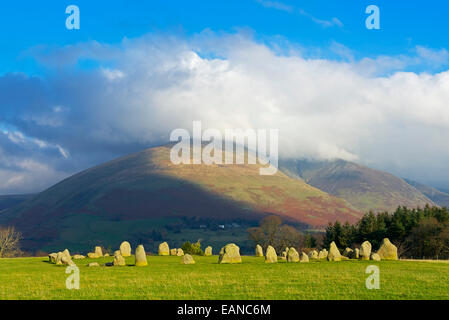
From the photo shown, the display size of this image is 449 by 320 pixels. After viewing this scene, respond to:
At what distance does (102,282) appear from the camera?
1193 inches

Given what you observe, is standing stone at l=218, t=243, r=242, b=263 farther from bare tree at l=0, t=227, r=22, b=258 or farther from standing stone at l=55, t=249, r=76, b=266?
bare tree at l=0, t=227, r=22, b=258

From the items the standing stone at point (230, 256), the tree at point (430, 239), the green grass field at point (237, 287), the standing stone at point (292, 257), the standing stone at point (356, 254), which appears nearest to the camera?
the green grass field at point (237, 287)

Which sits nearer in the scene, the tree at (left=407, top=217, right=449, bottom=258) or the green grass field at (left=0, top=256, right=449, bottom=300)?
the green grass field at (left=0, top=256, right=449, bottom=300)

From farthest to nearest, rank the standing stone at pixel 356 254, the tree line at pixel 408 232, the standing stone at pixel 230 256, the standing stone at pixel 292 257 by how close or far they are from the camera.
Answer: the tree line at pixel 408 232, the standing stone at pixel 356 254, the standing stone at pixel 292 257, the standing stone at pixel 230 256

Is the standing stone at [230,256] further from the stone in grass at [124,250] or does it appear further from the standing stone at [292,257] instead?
the stone in grass at [124,250]

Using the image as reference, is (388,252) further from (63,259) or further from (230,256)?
(63,259)

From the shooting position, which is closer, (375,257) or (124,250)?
(375,257)

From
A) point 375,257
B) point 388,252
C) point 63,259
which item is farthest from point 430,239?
point 63,259

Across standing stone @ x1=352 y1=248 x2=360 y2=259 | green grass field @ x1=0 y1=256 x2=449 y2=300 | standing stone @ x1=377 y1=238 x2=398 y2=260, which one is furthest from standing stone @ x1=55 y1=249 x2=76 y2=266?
standing stone @ x1=377 y1=238 x2=398 y2=260

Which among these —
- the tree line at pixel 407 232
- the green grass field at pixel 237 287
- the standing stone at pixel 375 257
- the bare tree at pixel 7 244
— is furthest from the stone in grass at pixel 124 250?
the tree line at pixel 407 232
